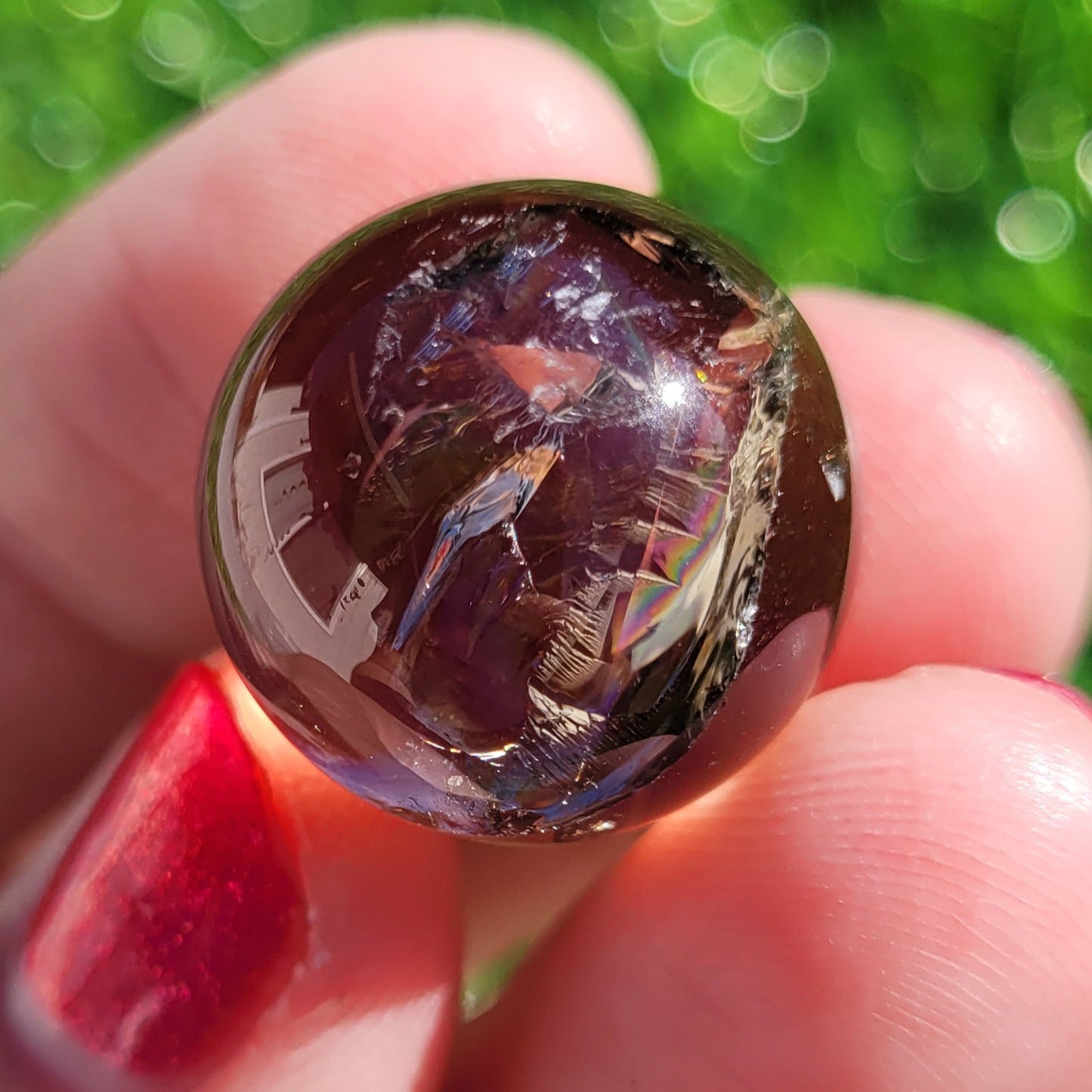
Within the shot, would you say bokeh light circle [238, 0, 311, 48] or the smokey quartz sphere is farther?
bokeh light circle [238, 0, 311, 48]

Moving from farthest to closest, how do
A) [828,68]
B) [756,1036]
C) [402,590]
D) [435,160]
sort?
[828,68] < [435,160] < [756,1036] < [402,590]

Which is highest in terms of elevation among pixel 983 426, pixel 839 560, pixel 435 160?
pixel 435 160

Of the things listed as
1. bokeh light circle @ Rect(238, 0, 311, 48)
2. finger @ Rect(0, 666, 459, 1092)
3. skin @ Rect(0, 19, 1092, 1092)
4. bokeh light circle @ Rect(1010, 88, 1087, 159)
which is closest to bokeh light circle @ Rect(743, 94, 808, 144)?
bokeh light circle @ Rect(1010, 88, 1087, 159)

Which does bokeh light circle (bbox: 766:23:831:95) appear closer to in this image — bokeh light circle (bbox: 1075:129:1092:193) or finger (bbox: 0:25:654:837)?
bokeh light circle (bbox: 1075:129:1092:193)

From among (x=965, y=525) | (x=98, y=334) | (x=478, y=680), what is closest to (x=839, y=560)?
(x=478, y=680)

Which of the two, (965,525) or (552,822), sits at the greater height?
(552,822)

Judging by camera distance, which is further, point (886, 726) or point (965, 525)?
point (965, 525)

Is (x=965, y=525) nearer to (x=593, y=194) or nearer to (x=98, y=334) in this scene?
(x=593, y=194)
